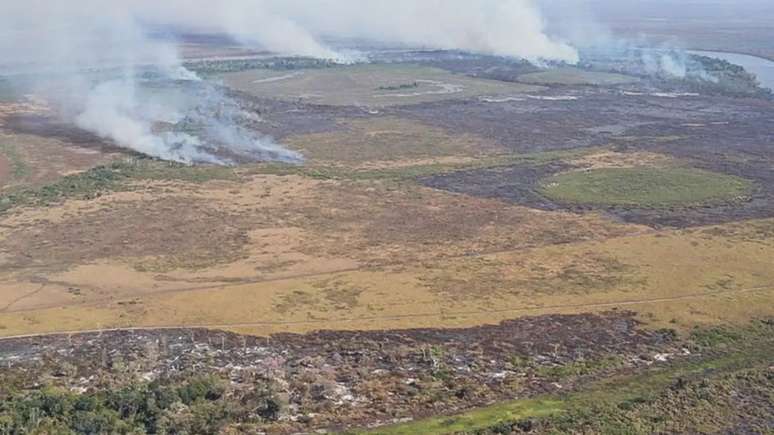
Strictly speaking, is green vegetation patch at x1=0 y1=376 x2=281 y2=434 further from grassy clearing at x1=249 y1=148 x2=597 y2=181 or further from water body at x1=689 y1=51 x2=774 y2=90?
water body at x1=689 y1=51 x2=774 y2=90

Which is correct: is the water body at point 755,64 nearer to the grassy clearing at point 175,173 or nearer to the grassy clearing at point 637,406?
the grassy clearing at point 175,173

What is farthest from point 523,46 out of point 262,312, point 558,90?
point 262,312

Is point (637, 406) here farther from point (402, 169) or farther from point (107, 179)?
point (107, 179)

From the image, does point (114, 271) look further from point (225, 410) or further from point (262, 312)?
point (225, 410)

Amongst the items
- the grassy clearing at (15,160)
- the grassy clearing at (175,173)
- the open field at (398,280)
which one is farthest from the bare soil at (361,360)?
the grassy clearing at (15,160)

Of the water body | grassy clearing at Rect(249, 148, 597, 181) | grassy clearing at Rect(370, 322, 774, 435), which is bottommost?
grassy clearing at Rect(370, 322, 774, 435)

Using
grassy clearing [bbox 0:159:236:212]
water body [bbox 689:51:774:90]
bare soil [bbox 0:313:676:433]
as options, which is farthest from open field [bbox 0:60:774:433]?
water body [bbox 689:51:774:90]
